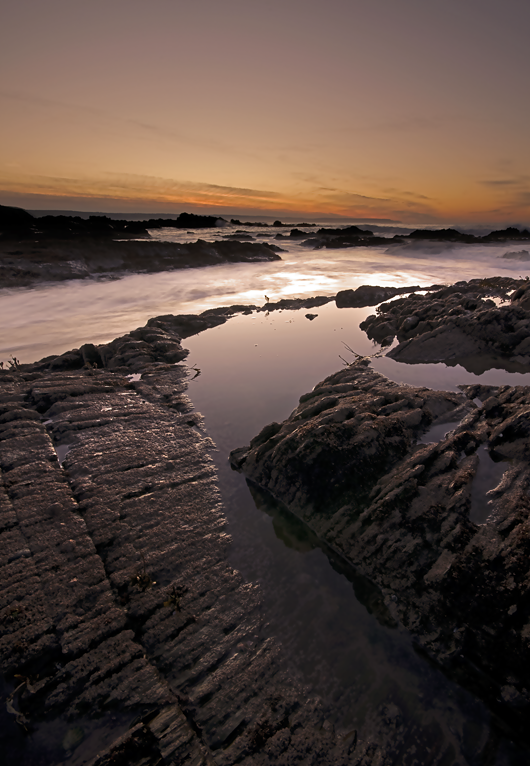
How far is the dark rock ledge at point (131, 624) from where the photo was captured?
4332 mm

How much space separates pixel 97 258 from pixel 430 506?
47.9m

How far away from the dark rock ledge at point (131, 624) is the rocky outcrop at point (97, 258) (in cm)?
3537

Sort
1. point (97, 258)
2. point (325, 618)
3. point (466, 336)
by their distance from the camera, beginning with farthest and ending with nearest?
point (97, 258) → point (466, 336) → point (325, 618)

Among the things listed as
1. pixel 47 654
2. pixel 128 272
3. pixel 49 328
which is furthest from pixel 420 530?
pixel 128 272

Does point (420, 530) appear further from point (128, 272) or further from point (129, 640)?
point (128, 272)

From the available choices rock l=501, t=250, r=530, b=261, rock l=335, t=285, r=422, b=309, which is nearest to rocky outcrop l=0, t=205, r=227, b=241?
rock l=335, t=285, r=422, b=309

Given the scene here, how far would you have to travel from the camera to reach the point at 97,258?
44594 mm

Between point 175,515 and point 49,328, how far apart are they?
71.6ft

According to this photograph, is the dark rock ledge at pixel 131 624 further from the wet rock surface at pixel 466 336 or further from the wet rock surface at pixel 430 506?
the wet rock surface at pixel 466 336

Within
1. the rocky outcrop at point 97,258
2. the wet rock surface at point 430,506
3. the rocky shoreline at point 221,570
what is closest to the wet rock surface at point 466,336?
the rocky shoreline at point 221,570

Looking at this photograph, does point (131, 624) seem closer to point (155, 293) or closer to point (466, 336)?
point (466, 336)

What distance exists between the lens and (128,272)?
44.1 metres

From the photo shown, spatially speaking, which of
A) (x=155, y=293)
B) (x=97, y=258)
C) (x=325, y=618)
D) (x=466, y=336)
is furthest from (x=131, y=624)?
(x=97, y=258)

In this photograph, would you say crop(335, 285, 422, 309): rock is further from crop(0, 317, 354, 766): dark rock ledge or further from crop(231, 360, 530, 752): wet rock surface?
crop(0, 317, 354, 766): dark rock ledge
